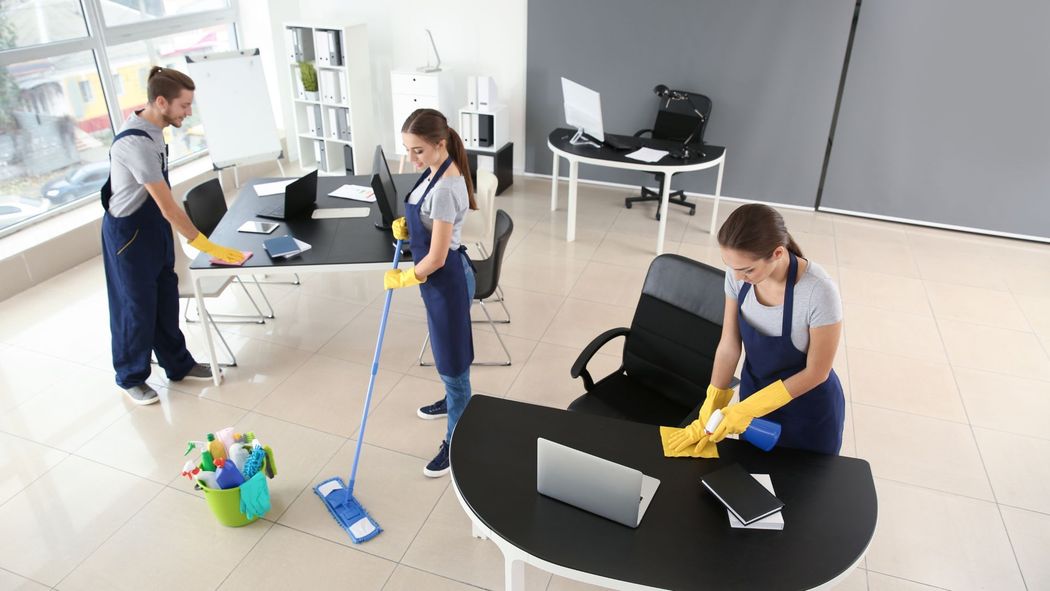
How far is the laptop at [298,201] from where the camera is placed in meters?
3.99

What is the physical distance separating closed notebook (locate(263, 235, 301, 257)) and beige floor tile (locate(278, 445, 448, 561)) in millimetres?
1039

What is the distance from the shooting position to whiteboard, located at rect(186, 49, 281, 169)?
5590 millimetres

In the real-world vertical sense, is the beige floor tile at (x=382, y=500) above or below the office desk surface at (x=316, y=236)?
below

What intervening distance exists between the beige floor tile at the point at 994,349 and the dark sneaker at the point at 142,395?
4619mm

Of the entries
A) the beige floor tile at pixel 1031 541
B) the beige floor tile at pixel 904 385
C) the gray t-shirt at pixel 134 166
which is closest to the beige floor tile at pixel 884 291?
the beige floor tile at pixel 904 385

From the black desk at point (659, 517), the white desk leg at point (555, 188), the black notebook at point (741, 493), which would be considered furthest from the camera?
the white desk leg at point (555, 188)

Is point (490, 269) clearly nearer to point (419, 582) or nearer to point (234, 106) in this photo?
point (419, 582)

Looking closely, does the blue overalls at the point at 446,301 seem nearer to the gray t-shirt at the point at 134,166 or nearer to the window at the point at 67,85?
the gray t-shirt at the point at 134,166

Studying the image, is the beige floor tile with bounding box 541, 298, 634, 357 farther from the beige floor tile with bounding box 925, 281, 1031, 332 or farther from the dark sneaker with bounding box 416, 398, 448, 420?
the beige floor tile with bounding box 925, 281, 1031, 332

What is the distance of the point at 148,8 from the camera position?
618cm

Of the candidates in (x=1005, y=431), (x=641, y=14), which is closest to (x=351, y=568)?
(x=1005, y=431)

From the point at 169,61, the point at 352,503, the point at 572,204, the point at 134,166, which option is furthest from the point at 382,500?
the point at 169,61

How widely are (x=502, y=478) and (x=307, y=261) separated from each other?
6.43 feet

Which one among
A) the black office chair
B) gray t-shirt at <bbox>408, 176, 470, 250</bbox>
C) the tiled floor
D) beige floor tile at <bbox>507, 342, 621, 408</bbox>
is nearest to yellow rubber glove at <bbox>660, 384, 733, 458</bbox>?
the tiled floor
